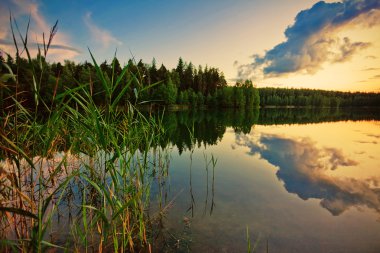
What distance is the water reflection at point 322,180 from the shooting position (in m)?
5.84

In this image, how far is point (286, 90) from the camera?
530 ft

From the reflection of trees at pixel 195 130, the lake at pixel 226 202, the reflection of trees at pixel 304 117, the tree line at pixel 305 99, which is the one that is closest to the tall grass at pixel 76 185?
the lake at pixel 226 202

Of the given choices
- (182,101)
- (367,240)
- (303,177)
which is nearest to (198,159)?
(303,177)

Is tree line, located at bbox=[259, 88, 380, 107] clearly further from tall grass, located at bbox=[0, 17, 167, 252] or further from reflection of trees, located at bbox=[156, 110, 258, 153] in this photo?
tall grass, located at bbox=[0, 17, 167, 252]

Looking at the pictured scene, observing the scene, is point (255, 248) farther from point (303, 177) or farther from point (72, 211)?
point (303, 177)

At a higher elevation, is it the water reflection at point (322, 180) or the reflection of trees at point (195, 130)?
the reflection of trees at point (195, 130)

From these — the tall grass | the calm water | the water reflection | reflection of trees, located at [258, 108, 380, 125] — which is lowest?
reflection of trees, located at [258, 108, 380, 125]

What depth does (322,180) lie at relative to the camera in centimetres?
750

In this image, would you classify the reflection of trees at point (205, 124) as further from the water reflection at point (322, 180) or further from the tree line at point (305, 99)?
the tree line at point (305, 99)

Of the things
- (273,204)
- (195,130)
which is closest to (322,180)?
(273,204)

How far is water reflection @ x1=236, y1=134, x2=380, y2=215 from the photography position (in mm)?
5844

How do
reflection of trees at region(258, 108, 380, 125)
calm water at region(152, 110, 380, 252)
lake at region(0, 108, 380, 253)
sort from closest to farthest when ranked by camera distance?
lake at region(0, 108, 380, 253)
calm water at region(152, 110, 380, 252)
reflection of trees at region(258, 108, 380, 125)

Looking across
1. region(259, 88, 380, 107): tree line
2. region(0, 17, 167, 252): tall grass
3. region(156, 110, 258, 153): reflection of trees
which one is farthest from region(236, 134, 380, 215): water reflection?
region(259, 88, 380, 107): tree line

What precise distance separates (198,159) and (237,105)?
228 ft
